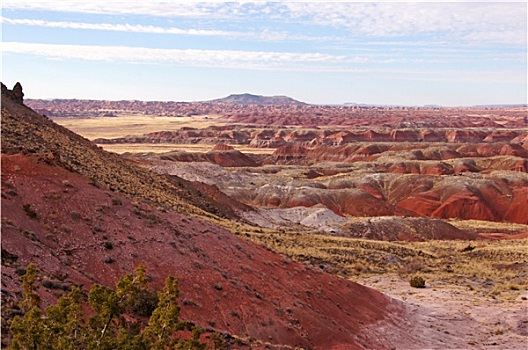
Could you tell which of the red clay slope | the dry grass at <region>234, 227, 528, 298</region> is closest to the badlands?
the red clay slope

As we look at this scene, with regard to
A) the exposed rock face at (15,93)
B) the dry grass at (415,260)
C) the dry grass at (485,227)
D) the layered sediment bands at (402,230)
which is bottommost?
the dry grass at (485,227)

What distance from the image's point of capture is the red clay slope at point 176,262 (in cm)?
1591

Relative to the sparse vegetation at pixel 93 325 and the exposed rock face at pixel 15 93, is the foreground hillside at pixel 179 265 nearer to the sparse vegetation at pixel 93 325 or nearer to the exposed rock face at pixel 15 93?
the sparse vegetation at pixel 93 325

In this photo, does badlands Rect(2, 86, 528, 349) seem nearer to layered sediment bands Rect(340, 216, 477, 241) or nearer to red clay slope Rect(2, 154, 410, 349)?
red clay slope Rect(2, 154, 410, 349)

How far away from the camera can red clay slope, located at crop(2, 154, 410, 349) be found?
15.9 m

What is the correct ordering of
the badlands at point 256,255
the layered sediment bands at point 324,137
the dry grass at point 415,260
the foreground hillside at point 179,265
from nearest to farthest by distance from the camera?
the foreground hillside at point 179,265 → the badlands at point 256,255 → the dry grass at point 415,260 → the layered sediment bands at point 324,137

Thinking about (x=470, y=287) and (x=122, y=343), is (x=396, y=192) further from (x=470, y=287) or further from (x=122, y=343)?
(x=122, y=343)

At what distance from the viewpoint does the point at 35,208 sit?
1778cm

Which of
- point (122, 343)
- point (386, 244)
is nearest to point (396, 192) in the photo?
point (386, 244)

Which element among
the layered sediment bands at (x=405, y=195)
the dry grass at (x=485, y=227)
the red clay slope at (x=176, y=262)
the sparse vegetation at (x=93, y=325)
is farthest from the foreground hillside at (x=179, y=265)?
the layered sediment bands at (x=405, y=195)

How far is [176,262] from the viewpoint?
61.8 feet

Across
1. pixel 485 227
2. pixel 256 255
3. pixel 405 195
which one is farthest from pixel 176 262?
→ pixel 405 195

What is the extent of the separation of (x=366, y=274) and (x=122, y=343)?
27.9 m

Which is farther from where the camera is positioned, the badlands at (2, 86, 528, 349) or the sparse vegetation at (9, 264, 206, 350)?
the badlands at (2, 86, 528, 349)
